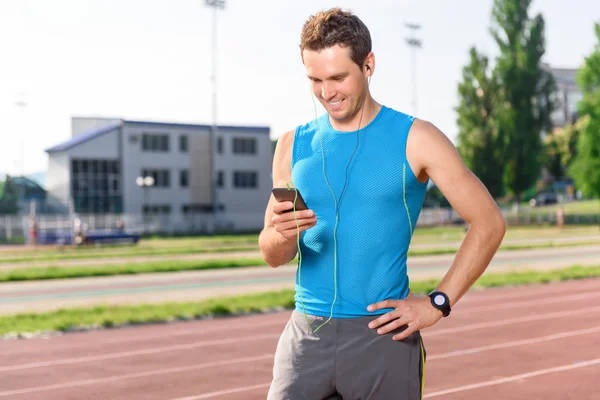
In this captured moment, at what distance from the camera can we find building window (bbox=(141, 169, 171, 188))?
2430 inches

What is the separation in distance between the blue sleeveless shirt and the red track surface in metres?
5.25

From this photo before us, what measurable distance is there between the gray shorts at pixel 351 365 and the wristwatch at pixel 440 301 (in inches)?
5.4

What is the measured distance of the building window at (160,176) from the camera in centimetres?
6172

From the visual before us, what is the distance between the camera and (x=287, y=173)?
123 inches

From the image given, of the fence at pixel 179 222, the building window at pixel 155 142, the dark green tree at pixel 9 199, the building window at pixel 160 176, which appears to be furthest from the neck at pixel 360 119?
the dark green tree at pixel 9 199

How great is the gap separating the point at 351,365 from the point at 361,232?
1.44ft

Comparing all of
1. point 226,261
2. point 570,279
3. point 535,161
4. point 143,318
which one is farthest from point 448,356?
point 535,161

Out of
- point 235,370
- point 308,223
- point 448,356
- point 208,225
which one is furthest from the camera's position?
point 208,225

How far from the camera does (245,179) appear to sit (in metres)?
65.9

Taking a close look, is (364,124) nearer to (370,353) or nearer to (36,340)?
(370,353)

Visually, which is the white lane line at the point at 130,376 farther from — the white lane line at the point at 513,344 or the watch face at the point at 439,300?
the watch face at the point at 439,300

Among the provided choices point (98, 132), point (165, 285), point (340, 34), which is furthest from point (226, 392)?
point (98, 132)

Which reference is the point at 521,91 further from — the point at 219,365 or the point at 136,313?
the point at 219,365

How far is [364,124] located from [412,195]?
283mm
